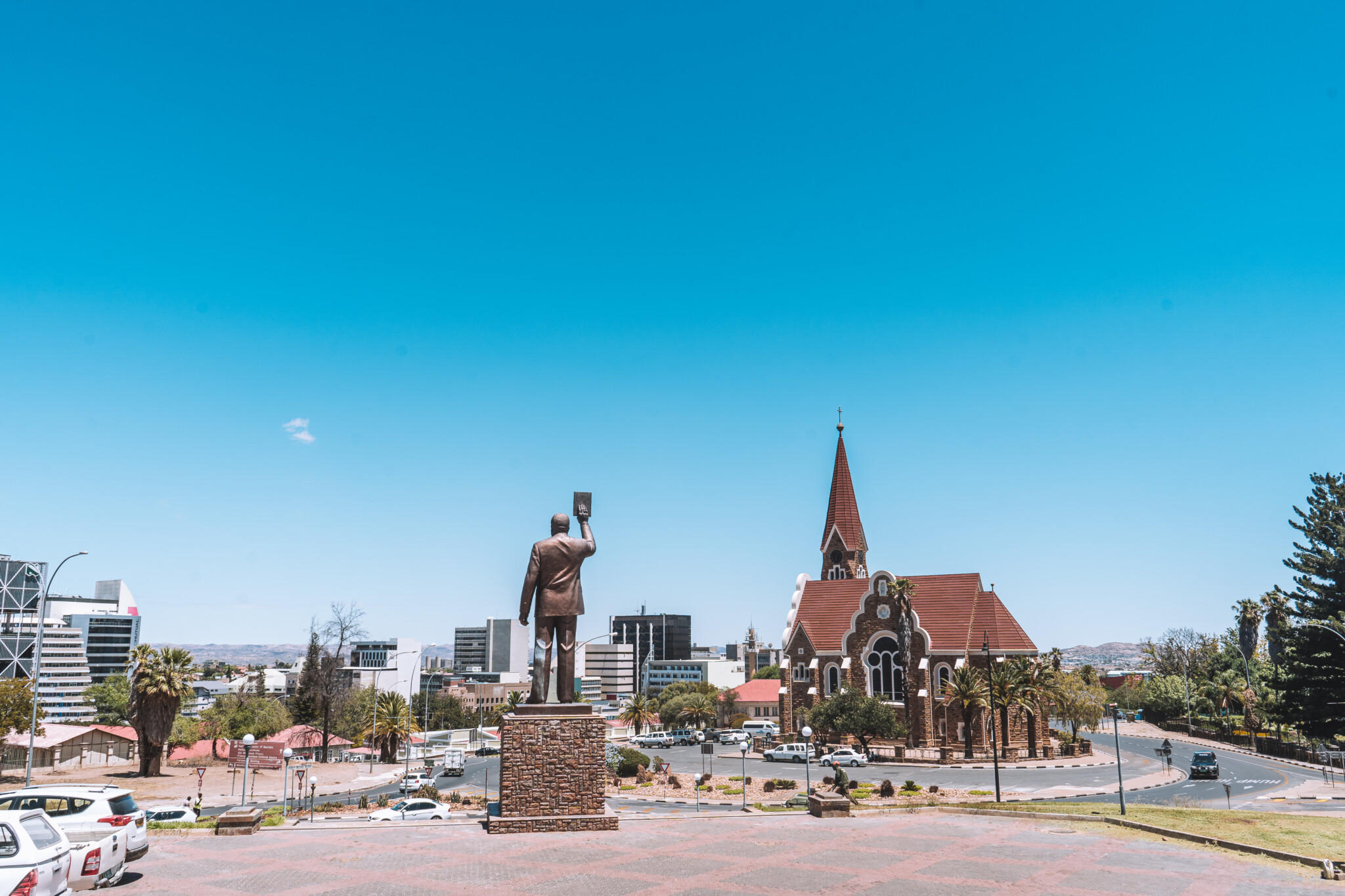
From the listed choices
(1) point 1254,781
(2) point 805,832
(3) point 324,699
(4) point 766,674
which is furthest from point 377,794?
(4) point 766,674

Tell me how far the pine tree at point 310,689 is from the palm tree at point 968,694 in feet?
148

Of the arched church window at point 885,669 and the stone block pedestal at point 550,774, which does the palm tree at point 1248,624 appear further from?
the stone block pedestal at point 550,774

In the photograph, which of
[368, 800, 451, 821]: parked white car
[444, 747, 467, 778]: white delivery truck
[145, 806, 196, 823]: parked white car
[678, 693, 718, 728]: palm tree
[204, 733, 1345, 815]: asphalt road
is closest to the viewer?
[145, 806, 196, 823]: parked white car

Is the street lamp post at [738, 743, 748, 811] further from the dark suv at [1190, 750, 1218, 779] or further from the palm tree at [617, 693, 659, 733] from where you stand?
the palm tree at [617, 693, 659, 733]

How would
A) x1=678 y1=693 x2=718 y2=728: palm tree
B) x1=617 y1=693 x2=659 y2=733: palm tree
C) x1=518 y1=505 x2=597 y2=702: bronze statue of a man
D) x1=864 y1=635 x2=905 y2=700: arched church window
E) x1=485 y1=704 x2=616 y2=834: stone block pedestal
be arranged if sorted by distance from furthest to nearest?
x1=678 y1=693 x2=718 y2=728: palm tree, x1=617 y1=693 x2=659 y2=733: palm tree, x1=864 y1=635 x2=905 y2=700: arched church window, x1=518 y1=505 x2=597 y2=702: bronze statue of a man, x1=485 y1=704 x2=616 y2=834: stone block pedestal

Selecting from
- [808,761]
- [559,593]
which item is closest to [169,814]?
[559,593]

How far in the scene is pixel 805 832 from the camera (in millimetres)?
17797

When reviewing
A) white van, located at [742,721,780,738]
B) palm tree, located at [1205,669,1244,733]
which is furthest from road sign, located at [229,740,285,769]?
palm tree, located at [1205,669,1244,733]

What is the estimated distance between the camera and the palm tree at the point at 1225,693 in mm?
74125

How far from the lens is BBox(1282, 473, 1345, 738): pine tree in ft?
152

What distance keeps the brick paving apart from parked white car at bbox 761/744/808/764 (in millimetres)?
36884

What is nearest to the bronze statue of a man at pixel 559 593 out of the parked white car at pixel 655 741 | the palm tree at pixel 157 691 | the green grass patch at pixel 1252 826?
the green grass patch at pixel 1252 826

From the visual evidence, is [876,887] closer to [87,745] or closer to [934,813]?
[934,813]

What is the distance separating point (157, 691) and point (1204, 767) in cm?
5471
